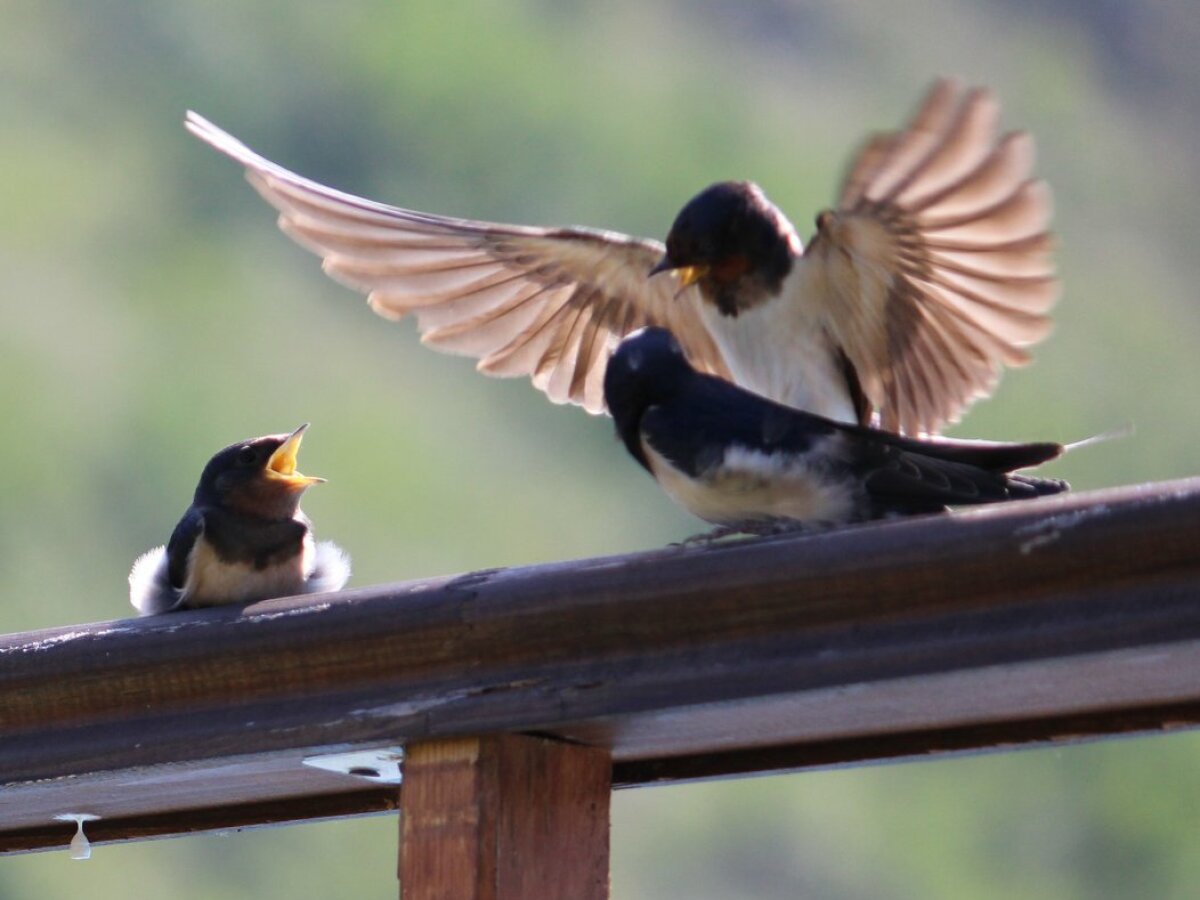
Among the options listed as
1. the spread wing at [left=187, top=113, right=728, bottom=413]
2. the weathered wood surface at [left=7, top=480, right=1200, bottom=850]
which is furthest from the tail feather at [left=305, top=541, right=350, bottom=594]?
the weathered wood surface at [left=7, top=480, right=1200, bottom=850]

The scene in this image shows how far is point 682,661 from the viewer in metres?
1.38

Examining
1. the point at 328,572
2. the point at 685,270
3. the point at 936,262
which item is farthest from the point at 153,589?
the point at 936,262

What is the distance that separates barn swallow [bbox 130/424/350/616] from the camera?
2490 millimetres

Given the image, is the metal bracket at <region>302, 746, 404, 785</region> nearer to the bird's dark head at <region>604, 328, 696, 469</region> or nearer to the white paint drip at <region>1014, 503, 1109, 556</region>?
the bird's dark head at <region>604, 328, 696, 469</region>

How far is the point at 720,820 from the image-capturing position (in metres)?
12.9

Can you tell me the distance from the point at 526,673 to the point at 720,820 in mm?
11682

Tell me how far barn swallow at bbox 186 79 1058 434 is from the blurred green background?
26.3 ft

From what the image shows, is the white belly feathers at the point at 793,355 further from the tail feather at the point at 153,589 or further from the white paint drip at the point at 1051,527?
the white paint drip at the point at 1051,527

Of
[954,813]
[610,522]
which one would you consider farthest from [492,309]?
[954,813]

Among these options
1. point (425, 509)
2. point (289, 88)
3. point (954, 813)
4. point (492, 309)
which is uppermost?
point (289, 88)

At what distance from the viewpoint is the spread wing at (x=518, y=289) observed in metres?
2.48

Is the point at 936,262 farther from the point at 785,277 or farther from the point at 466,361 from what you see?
the point at 466,361

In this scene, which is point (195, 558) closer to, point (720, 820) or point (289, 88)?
point (720, 820)

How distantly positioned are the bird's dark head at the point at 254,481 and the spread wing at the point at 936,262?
0.81 meters
